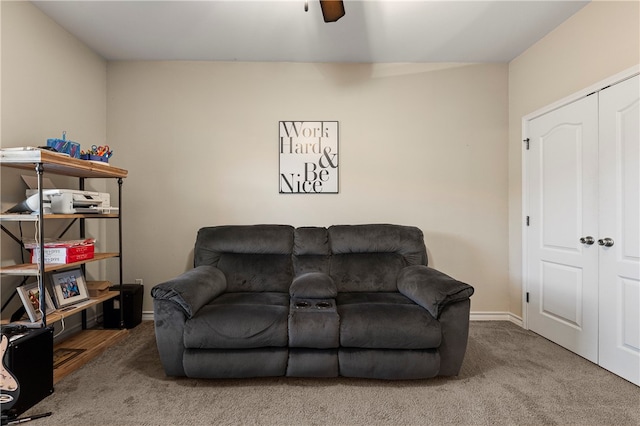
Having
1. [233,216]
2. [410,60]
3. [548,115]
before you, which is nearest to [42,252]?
Answer: [233,216]

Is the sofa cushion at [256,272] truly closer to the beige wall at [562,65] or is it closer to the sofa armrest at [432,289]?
the sofa armrest at [432,289]

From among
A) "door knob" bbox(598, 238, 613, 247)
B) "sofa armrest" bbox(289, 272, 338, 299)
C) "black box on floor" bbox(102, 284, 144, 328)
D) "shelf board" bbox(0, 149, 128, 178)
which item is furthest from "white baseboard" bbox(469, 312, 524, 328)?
"shelf board" bbox(0, 149, 128, 178)

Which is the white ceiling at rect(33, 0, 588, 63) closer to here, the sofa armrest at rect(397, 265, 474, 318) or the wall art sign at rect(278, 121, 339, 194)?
the wall art sign at rect(278, 121, 339, 194)

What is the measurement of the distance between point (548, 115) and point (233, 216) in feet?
10.2

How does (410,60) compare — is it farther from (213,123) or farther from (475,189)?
(213,123)

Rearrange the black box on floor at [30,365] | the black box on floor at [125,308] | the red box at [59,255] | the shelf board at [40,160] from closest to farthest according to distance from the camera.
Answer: the black box on floor at [30,365], the shelf board at [40,160], the red box at [59,255], the black box on floor at [125,308]

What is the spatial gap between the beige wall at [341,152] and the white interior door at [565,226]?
38 centimetres

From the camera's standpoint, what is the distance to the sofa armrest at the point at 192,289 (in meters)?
1.97

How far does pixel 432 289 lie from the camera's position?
206 cm

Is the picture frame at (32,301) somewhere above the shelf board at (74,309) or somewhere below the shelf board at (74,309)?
above

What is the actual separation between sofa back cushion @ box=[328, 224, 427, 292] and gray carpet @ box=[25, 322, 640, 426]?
31.6 inches

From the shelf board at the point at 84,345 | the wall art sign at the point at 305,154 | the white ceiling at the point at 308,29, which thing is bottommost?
the shelf board at the point at 84,345

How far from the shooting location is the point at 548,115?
2707 millimetres

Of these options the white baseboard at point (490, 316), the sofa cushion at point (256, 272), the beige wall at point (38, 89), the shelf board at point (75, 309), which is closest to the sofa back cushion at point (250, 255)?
the sofa cushion at point (256, 272)
